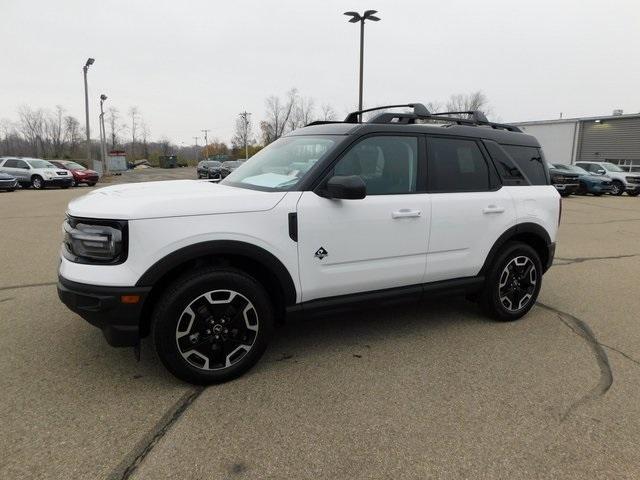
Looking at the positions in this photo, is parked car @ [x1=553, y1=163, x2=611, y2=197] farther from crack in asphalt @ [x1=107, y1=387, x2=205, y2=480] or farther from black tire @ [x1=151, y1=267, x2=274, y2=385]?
crack in asphalt @ [x1=107, y1=387, x2=205, y2=480]

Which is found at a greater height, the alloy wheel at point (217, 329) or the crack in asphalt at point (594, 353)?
the alloy wheel at point (217, 329)

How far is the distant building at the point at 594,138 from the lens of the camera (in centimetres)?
3475

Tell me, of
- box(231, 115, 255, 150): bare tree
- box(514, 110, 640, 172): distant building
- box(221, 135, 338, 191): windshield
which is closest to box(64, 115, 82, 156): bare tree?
box(231, 115, 255, 150): bare tree

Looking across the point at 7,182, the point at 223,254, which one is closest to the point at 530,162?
the point at 223,254

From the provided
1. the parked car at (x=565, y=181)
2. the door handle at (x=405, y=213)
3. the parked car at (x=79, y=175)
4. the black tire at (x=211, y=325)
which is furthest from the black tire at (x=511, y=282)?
the parked car at (x=79, y=175)

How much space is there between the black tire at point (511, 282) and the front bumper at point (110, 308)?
303cm

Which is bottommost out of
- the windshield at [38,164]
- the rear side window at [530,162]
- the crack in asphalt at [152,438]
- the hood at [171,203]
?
the crack in asphalt at [152,438]

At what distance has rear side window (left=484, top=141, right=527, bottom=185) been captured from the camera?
13.8 feet

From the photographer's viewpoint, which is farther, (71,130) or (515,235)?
(71,130)

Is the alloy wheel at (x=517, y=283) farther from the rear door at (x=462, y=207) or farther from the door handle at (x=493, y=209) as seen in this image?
the door handle at (x=493, y=209)

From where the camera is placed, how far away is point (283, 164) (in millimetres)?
3682

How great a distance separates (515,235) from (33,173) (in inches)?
977

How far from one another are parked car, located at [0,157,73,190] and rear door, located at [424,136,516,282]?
24227 mm

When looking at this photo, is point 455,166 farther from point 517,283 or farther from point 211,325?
point 211,325
